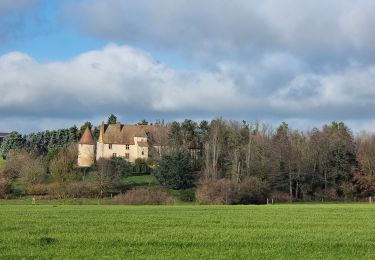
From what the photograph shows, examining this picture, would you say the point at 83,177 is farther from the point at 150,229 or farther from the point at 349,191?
the point at 150,229

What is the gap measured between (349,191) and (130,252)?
297 feet

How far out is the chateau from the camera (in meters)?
142

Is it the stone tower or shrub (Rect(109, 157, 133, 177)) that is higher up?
the stone tower

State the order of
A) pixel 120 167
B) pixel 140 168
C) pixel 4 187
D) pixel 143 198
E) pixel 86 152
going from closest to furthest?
pixel 143 198, pixel 4 187, pixel 120 167, pixel 140 168, pixel 86 152

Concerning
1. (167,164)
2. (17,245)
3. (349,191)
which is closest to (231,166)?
(167,164)

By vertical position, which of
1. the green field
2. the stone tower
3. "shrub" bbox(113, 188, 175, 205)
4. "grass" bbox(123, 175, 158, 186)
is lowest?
"shrub" bbox(113, 188, 175, 205)

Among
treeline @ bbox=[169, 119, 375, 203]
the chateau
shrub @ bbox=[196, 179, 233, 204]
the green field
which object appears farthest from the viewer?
the chateau

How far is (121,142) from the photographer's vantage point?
478ft

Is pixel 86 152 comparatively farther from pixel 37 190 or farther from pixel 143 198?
pixel 143 198

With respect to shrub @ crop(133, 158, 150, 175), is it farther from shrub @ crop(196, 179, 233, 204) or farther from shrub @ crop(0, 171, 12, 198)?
shrub @ crop(196, 179, 233, 204)

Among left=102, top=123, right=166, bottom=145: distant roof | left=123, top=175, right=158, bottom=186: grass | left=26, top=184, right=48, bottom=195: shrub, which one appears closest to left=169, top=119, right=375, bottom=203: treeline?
left=123, top=175, right=158, bottom=186: grass

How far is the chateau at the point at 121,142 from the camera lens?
465 feet

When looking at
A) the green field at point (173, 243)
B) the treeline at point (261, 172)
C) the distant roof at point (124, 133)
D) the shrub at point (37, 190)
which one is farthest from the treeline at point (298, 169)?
the green field at point (173, 243)

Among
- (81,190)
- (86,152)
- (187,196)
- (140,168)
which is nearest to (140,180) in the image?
(140,168)
